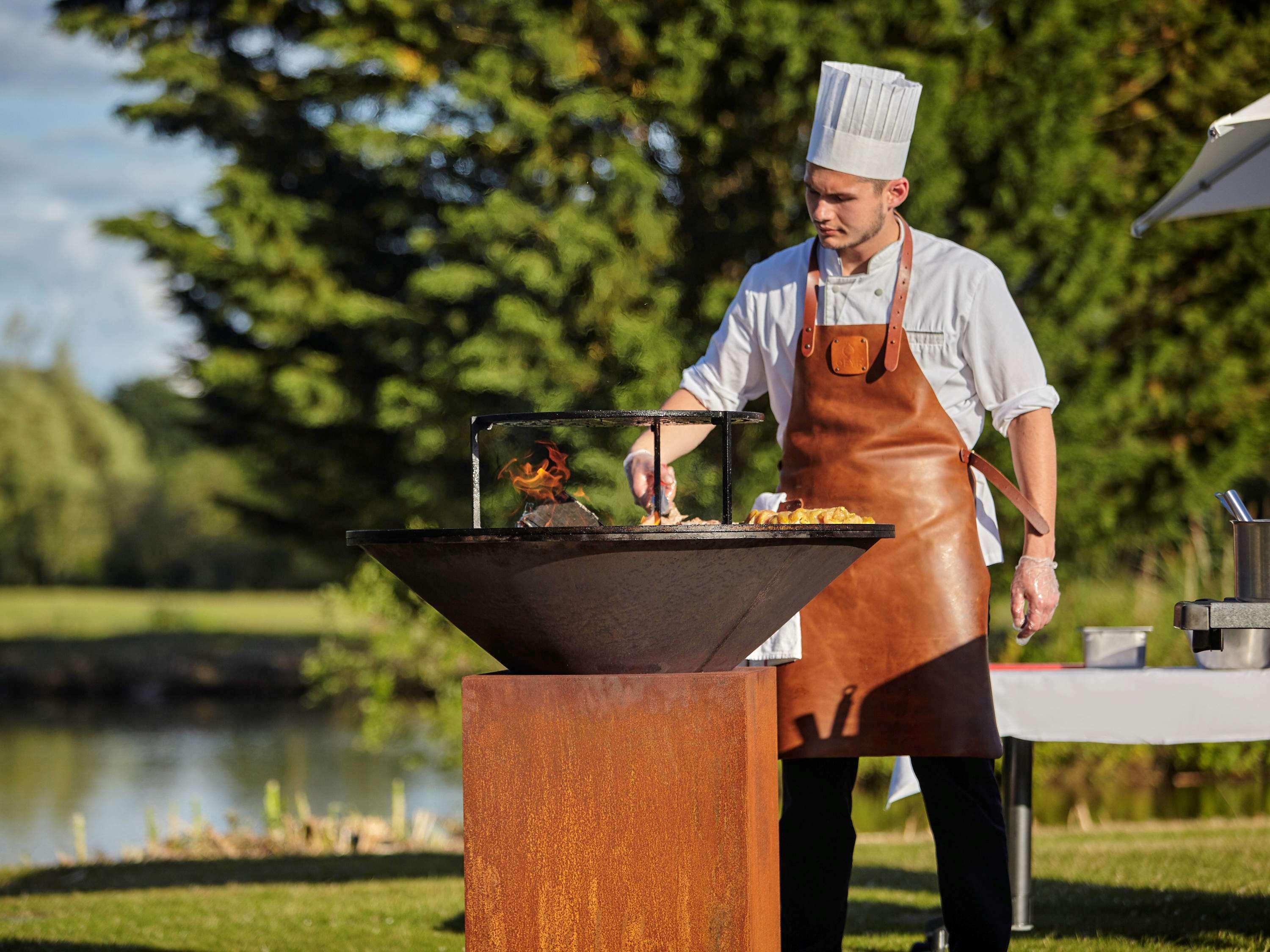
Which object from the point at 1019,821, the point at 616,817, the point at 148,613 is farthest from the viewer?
the point at 148,613

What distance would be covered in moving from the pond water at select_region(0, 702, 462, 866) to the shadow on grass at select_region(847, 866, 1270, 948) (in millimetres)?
5767

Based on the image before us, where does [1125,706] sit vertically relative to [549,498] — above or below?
below

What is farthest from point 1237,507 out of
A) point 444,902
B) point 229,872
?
point 229,872

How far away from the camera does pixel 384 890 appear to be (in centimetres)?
477

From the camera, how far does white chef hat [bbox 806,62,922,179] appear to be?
8.49 feet

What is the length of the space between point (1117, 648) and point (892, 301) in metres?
1.17

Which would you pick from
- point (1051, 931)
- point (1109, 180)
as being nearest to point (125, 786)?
point (1109, 180)

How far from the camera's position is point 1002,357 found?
2.57m

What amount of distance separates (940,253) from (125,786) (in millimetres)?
12558

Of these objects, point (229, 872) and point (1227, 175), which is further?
point (229, 872)

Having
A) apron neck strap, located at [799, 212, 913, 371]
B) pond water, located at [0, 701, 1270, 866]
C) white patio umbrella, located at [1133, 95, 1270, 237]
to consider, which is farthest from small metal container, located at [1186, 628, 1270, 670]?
pond water, located at [0, 701, 1270, 866]

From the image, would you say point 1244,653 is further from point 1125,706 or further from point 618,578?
point 618,578

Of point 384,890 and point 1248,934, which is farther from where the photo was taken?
point 384,890

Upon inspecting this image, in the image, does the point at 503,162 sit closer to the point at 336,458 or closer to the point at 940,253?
the point at 336,458
